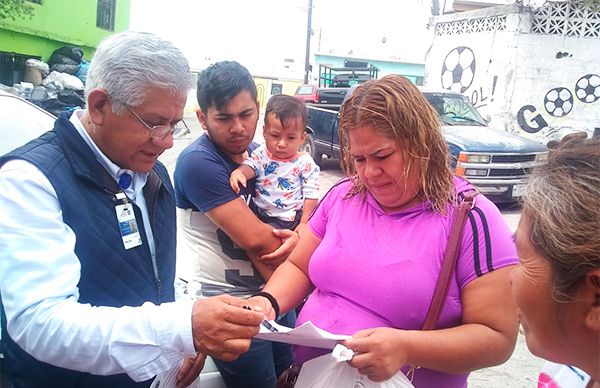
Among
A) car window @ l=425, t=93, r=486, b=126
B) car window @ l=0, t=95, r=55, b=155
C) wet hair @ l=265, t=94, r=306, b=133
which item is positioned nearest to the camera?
wet hair @ l=265, t=94, r=306, b=133

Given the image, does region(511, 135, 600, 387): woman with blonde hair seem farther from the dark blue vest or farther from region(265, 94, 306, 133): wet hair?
region(265, 94, 306, 133): wet hair

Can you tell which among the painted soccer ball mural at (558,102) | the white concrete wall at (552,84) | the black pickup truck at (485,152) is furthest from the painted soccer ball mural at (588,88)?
the black pickup truck at (485,152)

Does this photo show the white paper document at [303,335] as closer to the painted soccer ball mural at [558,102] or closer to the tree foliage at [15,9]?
the tree foliage at [15,9]

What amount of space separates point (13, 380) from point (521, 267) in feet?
4.90

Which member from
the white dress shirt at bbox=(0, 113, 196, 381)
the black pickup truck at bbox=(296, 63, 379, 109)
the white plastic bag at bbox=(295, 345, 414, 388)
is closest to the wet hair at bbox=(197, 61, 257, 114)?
the white dress shirt at bbox=(0, 113, 196, 381)

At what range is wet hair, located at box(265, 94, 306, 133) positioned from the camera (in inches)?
103

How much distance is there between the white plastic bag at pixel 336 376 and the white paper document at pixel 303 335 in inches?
1.5

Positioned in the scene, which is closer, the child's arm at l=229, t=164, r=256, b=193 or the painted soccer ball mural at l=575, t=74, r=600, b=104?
the child's arm at l=229, t=164, r=256, b=193

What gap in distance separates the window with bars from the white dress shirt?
19.4 m

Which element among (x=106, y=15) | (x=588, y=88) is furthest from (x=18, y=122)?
(x=106, y=15)

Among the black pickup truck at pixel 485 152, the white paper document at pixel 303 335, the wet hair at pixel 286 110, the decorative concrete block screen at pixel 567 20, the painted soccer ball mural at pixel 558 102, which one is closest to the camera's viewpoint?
the white paper document at pixel 303 335

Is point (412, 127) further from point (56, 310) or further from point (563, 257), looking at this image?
point (56, 310)

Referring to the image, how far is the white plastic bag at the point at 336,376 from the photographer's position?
4.57 ft

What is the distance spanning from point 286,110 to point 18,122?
1695mm
